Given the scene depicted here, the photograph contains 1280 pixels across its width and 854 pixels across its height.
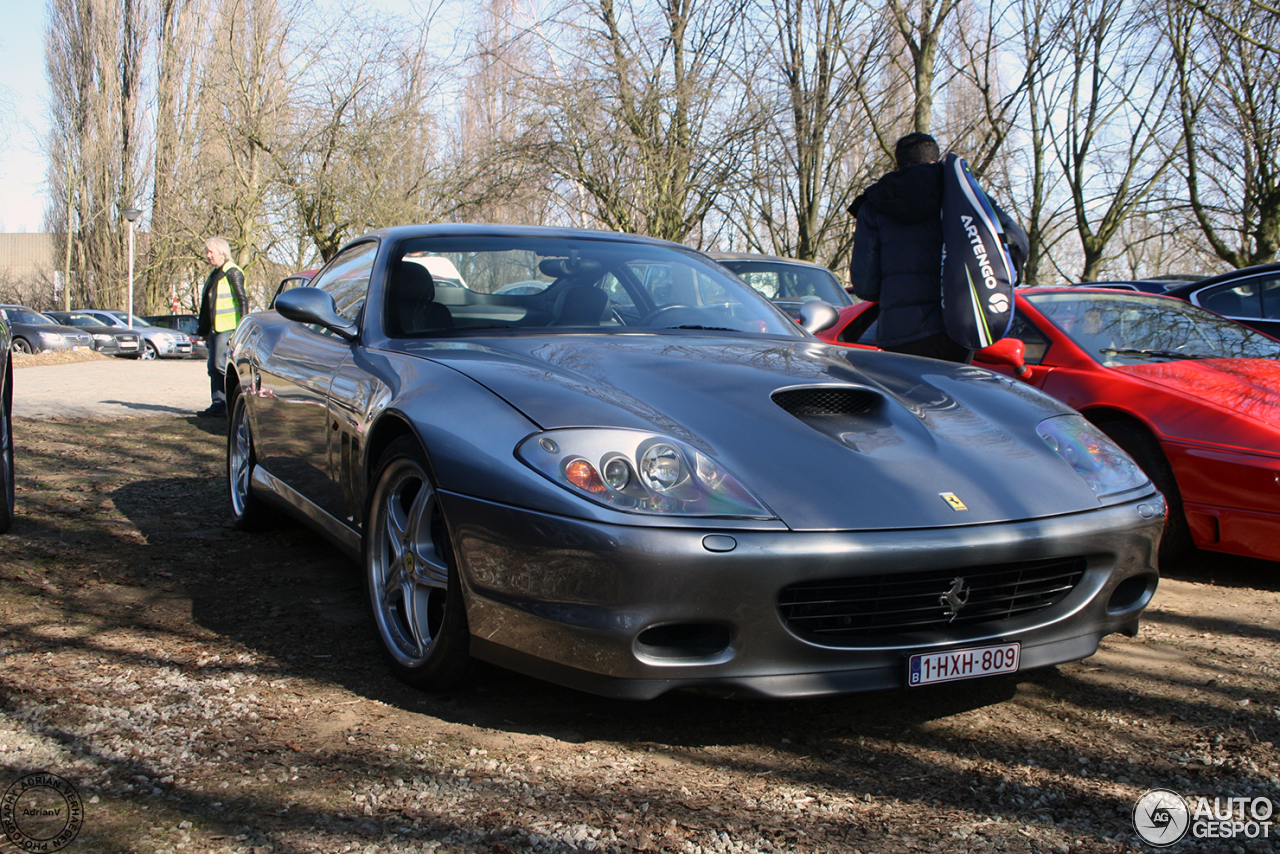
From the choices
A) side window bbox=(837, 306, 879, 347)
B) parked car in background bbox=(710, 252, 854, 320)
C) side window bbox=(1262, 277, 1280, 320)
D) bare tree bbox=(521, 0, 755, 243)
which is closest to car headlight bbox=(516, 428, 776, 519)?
side window bbox=(837, 306, 879, 347)

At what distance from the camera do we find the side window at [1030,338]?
502 cm

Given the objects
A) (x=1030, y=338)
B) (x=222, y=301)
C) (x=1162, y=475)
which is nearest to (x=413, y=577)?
(x=1162, y=475)

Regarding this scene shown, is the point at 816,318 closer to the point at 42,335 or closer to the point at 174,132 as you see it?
the point at 42,335

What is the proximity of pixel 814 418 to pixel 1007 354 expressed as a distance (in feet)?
6.78

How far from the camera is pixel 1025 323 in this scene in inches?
204

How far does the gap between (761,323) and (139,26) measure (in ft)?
126

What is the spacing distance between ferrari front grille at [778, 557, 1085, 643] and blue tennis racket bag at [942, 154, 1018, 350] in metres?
2.15

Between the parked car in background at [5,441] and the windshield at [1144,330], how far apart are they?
481 cm

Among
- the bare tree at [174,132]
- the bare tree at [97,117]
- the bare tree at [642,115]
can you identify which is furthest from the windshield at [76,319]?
the bare tree at [642,115]

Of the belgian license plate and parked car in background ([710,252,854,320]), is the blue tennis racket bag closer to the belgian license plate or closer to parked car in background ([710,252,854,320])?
the belgian license plate

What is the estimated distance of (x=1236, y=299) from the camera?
6.55m

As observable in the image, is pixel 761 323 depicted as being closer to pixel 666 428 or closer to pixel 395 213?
pixel 666 428

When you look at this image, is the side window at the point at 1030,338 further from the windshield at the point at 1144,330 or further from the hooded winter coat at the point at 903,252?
the hooded winter coat at the point at 903,252

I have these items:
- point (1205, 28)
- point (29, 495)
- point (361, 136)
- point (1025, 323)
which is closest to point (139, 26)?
point (361, 136)
